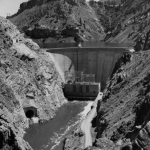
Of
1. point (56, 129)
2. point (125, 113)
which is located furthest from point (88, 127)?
point (125, 113)

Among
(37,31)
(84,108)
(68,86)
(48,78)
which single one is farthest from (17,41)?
(37,31)

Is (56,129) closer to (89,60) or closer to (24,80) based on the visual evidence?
(24,80)

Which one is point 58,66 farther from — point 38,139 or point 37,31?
point 37,31

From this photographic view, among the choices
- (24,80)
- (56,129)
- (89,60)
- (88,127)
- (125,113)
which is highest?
(125,113)

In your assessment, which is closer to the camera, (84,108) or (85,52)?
(84,108)

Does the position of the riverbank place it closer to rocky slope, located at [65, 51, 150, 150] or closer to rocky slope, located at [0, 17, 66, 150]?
rocky slope, located at [65, 51, 150, 150]

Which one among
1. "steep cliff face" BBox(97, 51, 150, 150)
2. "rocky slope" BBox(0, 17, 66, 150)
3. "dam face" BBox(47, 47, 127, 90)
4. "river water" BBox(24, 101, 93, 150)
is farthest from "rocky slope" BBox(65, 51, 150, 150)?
"dam face" BBox(47, 47, 127, 90)
